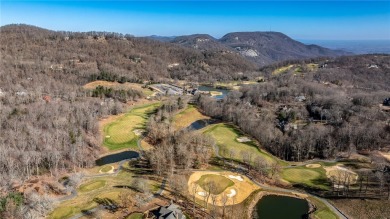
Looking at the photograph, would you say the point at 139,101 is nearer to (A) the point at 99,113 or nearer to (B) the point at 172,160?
(A) the point at 99,113

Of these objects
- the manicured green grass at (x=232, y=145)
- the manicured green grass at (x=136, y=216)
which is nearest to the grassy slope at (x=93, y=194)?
the manicured green grass at (x=136, y=216)

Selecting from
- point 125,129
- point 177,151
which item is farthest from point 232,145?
point 125,129

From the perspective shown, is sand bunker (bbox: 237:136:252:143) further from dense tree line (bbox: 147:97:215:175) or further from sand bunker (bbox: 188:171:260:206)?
sand bunker (bbox: 188:171:260:206)

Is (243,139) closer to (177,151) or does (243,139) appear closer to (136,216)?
(177,151)

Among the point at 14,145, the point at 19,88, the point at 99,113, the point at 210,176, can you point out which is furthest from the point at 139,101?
the point at 210,176

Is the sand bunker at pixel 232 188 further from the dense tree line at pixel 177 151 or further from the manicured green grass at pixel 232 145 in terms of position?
the manicured green grass at pixel 232 145
